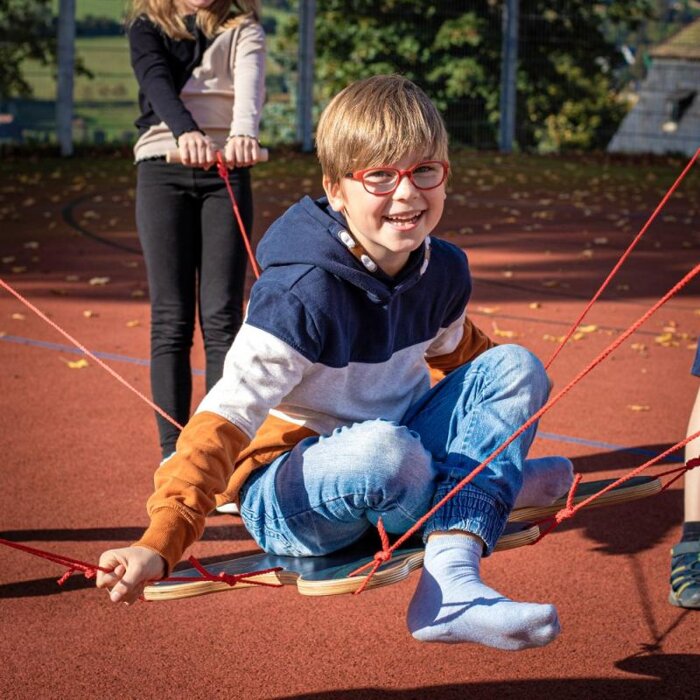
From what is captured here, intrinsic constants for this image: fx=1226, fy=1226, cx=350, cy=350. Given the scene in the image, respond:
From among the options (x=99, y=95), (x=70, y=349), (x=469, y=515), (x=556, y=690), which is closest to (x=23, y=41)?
(x=99, y=95)

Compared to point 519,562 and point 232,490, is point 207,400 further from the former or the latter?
point 519,562

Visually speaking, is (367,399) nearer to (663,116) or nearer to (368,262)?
(368,262)

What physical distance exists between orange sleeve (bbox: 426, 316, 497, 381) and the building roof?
30971mm

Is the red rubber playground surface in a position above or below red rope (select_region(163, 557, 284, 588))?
below

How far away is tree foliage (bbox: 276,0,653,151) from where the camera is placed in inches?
906

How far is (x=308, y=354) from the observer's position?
2.72 m

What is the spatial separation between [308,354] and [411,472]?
0.35m

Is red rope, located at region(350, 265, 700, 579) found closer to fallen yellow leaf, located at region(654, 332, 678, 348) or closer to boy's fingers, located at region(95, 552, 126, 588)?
boy's fingers, located at region(95, 552, 126, 588)

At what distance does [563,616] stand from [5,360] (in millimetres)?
3935

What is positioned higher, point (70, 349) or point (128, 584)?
point (128, 584)

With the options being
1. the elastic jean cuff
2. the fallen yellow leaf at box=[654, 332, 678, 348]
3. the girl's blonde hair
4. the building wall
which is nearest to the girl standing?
the girl's blonde hair

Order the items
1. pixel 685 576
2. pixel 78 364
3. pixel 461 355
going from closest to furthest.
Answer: pixel 461 355, pixel 685 576, pixel 78 364

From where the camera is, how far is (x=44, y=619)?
3402mm

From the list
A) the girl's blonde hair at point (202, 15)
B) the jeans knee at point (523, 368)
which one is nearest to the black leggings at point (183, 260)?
the girl's blonde hair at point (202, 15)
